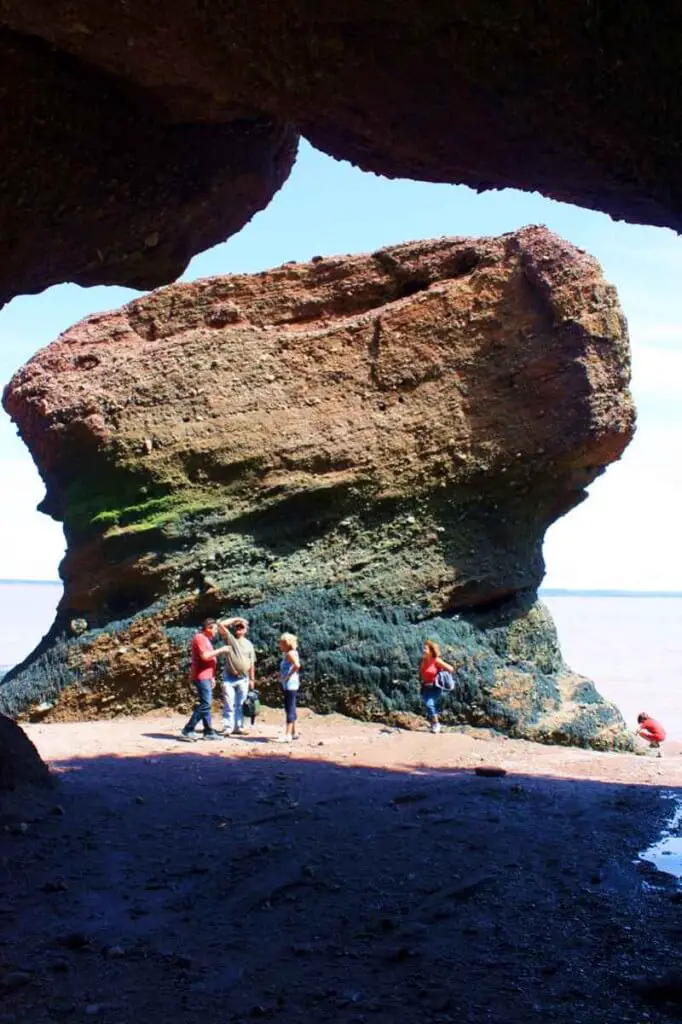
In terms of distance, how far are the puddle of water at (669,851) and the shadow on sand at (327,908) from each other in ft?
0.43

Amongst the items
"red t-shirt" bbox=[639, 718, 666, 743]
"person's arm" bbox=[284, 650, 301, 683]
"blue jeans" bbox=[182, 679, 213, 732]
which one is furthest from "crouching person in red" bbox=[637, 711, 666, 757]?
"blue jeans" bbox=[182, 679, 213, 732]

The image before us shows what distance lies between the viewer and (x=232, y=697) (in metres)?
11.2

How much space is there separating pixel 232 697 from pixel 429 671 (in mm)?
2495

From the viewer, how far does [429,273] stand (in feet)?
46.1

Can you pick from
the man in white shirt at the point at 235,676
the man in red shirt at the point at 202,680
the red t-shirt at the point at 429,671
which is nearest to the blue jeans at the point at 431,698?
the red t-shirt at the point at 429,671

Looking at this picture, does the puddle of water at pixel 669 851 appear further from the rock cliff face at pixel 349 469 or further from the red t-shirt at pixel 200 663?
the rock cliff face at pixel 349 469

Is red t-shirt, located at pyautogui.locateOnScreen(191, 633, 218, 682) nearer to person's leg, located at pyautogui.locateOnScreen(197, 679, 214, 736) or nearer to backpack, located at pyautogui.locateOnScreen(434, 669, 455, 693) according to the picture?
person's leg, located at pyautogui.locateOnScreen(197, 679, 214, 736)

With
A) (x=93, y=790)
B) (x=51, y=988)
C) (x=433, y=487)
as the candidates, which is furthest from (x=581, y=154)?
(x=433, y=487)

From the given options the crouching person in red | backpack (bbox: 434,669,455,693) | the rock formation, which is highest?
the rock formation

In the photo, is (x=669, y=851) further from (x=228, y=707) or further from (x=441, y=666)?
(x=228, y=707)

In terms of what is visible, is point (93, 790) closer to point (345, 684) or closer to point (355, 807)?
point (355, 807)

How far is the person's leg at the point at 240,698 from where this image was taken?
1121 cm

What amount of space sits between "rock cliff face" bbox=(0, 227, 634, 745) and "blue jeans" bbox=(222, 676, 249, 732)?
1.77 meters

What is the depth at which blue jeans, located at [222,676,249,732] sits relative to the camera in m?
11.2
